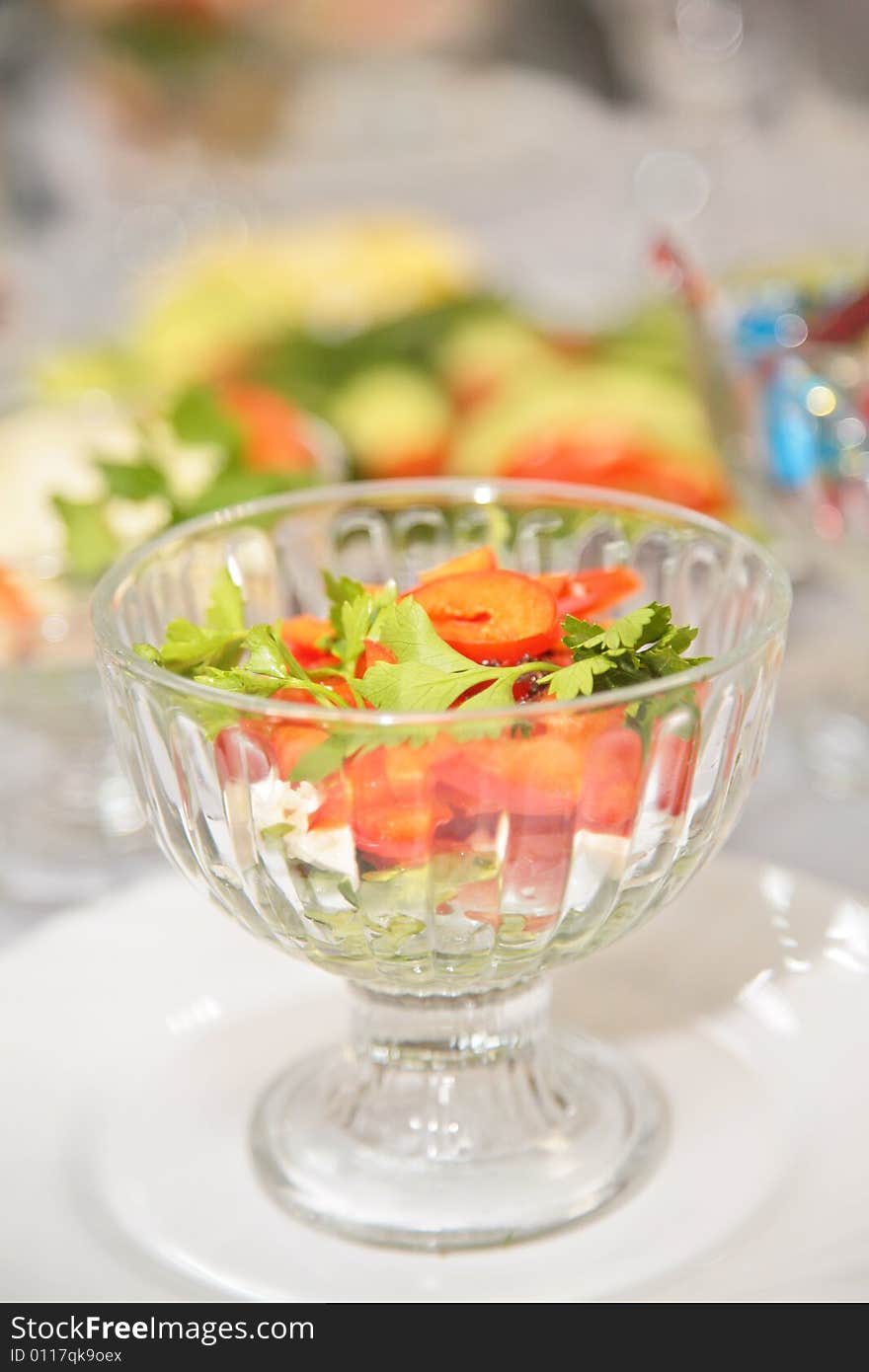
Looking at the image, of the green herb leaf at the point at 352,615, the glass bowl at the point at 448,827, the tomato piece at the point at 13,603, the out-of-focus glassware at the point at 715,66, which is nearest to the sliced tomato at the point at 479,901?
the glass bowl at the point at 448,827

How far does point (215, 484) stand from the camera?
908 millimetres

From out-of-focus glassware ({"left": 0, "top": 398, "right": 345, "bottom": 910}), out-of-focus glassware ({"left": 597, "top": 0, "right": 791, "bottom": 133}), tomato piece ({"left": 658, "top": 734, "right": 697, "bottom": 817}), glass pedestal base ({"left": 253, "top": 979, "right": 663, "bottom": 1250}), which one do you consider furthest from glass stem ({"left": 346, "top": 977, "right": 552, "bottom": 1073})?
out-of-focus glassware ({"left": 597, "top": 0, "right": 791, "bottom": 133})

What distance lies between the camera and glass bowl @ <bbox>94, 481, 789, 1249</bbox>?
1.60ft

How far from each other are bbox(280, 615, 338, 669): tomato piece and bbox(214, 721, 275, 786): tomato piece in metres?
0.09

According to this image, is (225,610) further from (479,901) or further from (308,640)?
(479,901)

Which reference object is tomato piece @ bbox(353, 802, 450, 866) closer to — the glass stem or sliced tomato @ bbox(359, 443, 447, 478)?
the glass stem

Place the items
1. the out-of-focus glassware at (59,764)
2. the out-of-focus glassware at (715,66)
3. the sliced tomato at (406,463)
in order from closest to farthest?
the out-of-focus glassware at (59,764)
the sliced tomato at (406,463)
the out-of-focus glassware at (715,66)

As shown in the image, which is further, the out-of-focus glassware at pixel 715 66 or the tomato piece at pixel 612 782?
the out-of-focus glassware at pixel 715 66

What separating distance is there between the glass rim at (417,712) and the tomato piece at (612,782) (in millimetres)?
14

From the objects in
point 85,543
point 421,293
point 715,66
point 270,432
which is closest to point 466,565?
point 85,543

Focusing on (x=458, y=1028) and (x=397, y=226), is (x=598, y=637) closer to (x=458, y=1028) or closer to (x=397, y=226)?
(x=458, y=1028)

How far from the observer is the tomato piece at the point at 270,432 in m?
1.09

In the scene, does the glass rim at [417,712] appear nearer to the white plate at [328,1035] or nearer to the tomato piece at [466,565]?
the tomato piece at [466,565]

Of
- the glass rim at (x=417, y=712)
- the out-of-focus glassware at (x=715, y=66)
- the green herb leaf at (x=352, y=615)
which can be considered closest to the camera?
the glass rim at (x=417, y=712)
